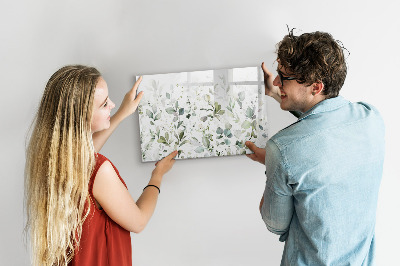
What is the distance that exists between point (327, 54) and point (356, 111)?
0.19 meters

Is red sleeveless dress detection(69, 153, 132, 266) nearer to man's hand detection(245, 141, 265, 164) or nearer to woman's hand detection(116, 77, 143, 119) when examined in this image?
woman's hand detection(116, 77, 143, 119)

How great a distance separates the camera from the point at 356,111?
1171mm

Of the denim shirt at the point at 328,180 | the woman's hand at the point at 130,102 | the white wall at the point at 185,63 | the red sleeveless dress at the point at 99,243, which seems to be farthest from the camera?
the white wall at the point at 185,63

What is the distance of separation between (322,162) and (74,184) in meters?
0.70

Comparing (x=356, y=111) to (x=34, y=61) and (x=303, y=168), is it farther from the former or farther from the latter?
(x=34, y=61)

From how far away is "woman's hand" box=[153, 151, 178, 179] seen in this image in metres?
1.56

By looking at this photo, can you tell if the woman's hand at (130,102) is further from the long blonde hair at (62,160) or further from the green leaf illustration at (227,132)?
the green leaf illustration at (227,132)

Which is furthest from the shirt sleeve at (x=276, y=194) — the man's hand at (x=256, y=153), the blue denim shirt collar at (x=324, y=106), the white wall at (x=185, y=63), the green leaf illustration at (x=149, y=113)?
the green leaf illustration at (x=149, y=113)

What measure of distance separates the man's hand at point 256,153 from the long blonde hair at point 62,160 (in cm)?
67

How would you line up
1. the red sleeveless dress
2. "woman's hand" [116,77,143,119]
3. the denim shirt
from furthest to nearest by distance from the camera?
"woman's hand" [116,77,143,119] → the red sleeveless dress → the denim shirt

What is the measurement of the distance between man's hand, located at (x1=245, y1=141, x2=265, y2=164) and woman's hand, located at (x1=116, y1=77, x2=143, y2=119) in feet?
1.54

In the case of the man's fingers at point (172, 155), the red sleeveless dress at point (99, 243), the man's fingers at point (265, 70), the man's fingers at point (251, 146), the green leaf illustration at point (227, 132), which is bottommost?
the red sleeveless dress at point (99, 243)

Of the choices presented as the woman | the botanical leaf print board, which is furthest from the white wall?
the woman

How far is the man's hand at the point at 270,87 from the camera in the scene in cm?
155
